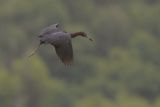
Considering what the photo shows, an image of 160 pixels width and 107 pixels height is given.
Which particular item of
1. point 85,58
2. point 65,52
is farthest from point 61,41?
point 85,58

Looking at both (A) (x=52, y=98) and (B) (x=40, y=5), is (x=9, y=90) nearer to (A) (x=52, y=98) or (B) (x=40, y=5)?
(A) (x=52, y=98)

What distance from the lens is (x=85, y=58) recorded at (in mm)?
71438

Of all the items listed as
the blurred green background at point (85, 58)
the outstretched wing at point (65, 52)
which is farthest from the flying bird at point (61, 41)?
the blurred green background at point (85, 58)

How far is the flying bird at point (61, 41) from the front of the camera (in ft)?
26.6

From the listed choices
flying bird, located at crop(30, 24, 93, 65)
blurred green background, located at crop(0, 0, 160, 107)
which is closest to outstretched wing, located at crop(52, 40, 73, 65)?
flying bird, located at crop(30, 24, 93, 65)

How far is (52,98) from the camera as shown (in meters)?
63.6

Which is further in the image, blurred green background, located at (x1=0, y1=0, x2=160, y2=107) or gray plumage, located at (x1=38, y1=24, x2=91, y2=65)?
blurred green background, located at (x1=0, y1=0, x2=160, y2=107)

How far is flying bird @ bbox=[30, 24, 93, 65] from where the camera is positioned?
8117mm

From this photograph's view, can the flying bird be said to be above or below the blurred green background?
below

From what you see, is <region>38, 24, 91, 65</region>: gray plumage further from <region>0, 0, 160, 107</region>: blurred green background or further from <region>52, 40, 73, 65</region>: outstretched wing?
<region>0, 0, 160, 107</region>: blurred green background

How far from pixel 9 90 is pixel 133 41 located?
52.1ft

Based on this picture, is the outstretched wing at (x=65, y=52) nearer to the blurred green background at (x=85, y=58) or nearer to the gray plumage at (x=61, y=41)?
the gray plumage at (x=61, y=41)

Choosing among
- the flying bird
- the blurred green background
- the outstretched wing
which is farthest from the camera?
the blurred green background

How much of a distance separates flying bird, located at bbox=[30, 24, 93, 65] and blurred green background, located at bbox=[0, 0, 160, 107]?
4724 centimetres
